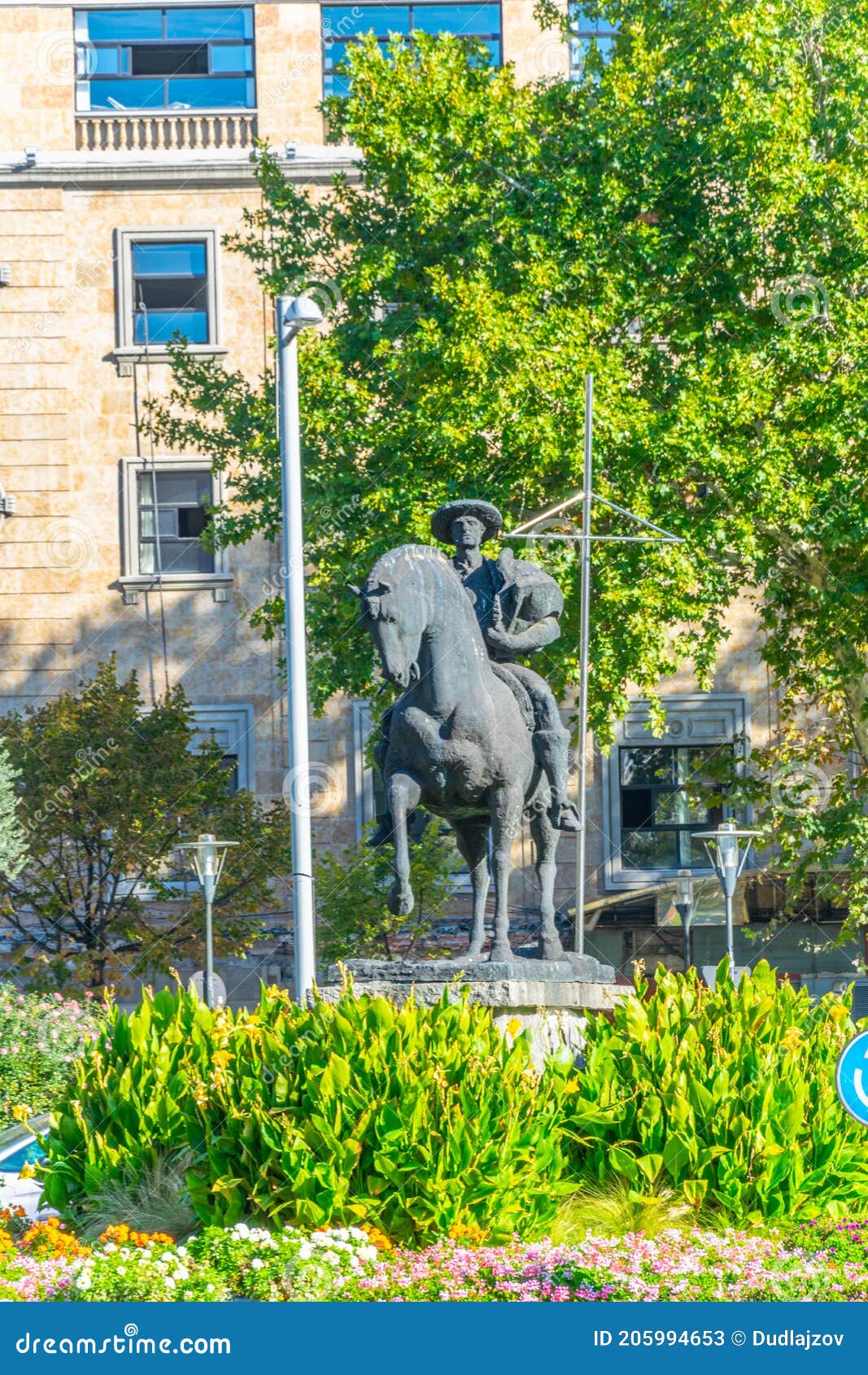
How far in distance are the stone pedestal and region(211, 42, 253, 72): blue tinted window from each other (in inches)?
1066

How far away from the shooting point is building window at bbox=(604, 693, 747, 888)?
34812 mm

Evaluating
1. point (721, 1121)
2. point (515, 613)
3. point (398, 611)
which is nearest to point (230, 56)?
point (515, 613)

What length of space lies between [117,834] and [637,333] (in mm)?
10299

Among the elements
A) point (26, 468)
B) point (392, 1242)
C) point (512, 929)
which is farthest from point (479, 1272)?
point (26, 468)

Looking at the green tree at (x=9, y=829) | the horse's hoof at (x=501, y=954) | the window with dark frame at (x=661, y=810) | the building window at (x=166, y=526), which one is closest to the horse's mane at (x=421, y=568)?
the horse's hoof at (x=501, y=954)

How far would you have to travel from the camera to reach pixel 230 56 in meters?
36.1

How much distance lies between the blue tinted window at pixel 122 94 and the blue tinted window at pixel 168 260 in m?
2.57

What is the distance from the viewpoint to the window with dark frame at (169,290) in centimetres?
3562

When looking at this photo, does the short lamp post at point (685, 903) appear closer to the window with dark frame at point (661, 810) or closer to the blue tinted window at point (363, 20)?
the window with dark frame at point (661, 810)

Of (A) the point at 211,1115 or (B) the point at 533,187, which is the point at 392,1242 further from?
(B) the point at 533,187

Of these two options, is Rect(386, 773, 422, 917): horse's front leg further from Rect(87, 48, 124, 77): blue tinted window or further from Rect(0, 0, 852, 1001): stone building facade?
Rect(87, 48, 124, 77): blue tinted window

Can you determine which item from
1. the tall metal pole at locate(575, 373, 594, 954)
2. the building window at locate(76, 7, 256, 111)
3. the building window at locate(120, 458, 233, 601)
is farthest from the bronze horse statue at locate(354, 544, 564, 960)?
the building window at locate(76, 7, 256, 111)

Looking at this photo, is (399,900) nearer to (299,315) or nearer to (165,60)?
(299,315)

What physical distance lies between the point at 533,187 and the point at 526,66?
31.3 feet
